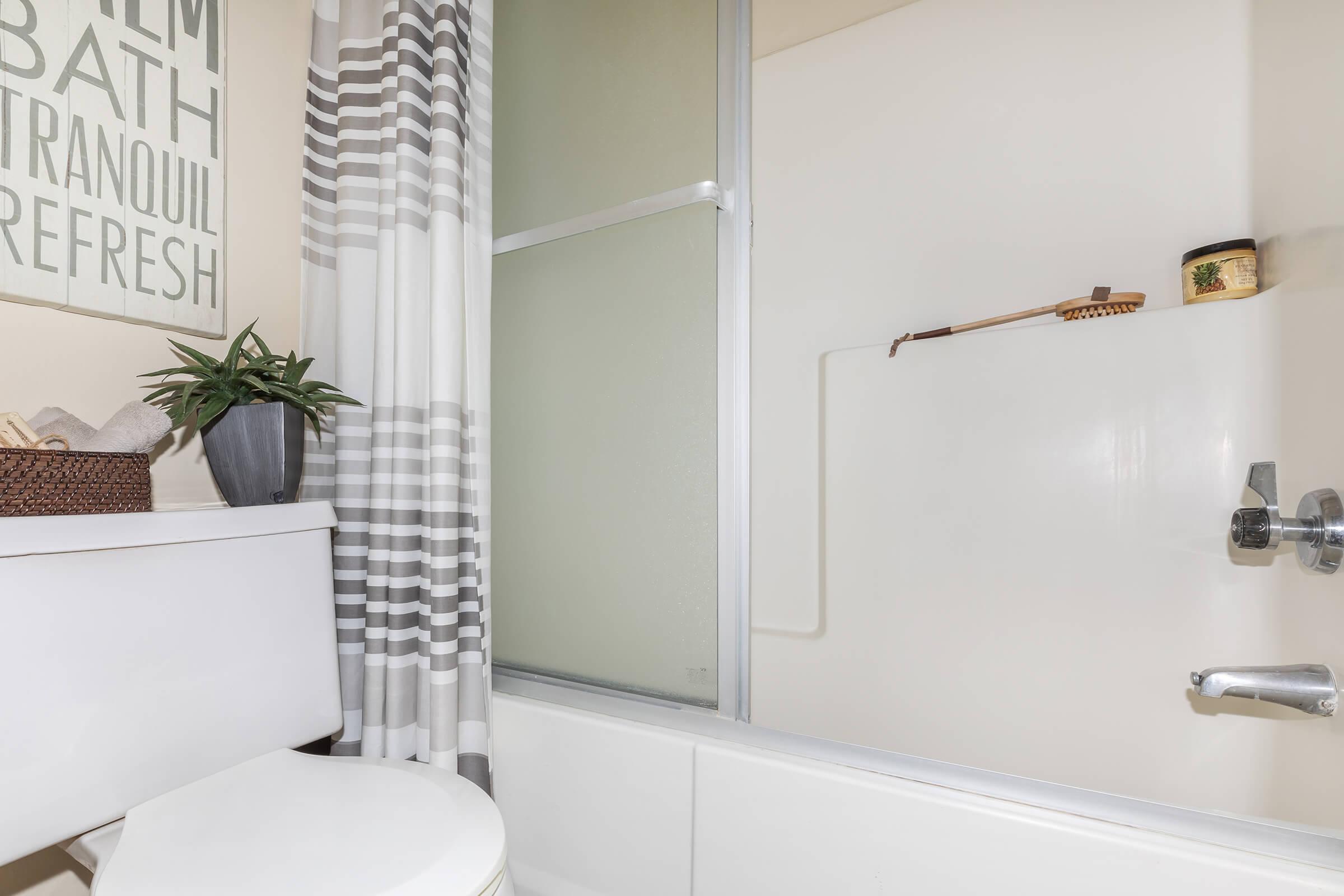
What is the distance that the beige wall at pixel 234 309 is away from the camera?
884 mm

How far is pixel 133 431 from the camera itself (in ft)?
2.75

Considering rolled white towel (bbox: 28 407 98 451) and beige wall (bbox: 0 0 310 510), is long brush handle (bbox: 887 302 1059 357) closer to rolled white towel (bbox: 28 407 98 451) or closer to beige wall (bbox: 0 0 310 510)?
beige wall (bbox: 0 0 310 510)

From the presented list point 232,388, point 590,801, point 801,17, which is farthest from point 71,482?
point 801,17

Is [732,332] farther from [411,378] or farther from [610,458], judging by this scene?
[411,378]

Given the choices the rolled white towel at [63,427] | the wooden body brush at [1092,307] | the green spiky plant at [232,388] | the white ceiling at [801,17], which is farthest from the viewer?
the white ceiling at [801,17]

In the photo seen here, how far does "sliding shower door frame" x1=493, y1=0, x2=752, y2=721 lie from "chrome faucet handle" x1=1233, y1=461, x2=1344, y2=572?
642 mm

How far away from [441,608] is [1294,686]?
1102mm

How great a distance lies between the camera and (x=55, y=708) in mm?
683

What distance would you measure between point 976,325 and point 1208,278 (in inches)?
14.8

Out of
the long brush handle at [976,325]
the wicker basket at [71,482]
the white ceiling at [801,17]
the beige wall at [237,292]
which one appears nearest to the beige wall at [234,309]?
the beige wall at [237,292]

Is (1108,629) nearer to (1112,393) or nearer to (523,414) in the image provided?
(1112,393)

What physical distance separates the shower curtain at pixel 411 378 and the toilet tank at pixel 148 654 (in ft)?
0.43

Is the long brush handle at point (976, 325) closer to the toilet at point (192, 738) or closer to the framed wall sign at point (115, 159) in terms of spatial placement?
the toilet at point (192, 738)

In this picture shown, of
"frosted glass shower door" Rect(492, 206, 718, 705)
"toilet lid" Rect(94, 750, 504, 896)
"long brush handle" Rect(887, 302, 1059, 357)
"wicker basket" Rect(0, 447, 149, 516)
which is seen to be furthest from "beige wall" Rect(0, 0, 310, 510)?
"long brush handle" Rect(887, 302, 1059, 357)
